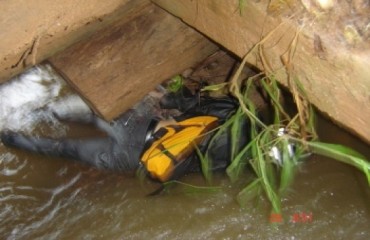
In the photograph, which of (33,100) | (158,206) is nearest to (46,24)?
(33,100)

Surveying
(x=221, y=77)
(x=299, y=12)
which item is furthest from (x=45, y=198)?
(x=299, y=12)

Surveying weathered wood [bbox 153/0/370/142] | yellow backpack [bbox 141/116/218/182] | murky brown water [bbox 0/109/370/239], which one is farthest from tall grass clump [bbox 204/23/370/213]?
yellow backpack [bbox 141/116/218/182]

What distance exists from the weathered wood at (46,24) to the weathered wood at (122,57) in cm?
7

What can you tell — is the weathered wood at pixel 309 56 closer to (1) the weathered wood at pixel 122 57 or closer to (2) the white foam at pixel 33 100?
(1) the weathered wood at pixel 122 57

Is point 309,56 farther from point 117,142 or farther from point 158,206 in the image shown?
point 117,142

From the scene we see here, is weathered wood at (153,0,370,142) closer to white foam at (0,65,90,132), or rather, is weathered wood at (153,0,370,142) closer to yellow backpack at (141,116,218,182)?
yellow backpack at (141,116,218,182)

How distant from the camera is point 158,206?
2.58 m

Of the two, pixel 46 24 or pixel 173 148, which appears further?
pixel 173 148

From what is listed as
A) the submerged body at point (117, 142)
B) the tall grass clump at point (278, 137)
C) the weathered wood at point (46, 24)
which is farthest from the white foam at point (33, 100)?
the tall grass clump at point (278, 137)

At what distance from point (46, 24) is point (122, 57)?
0.53m

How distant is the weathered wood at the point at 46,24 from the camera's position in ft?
6.38

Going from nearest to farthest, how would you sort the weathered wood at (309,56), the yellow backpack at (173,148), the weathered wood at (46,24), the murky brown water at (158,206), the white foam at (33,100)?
→ 1. the weathered wood at (309,56)
2. the weathered wood at (46,24)
3. the murky brown water at (158,206)
4. the yellow backpack at (173,148)
5. the white foam at (33,100)

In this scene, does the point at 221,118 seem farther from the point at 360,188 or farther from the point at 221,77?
the point at 360,188

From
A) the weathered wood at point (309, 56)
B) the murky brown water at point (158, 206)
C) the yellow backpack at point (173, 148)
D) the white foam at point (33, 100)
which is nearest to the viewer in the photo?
the weathered wood at point (309, 56)
